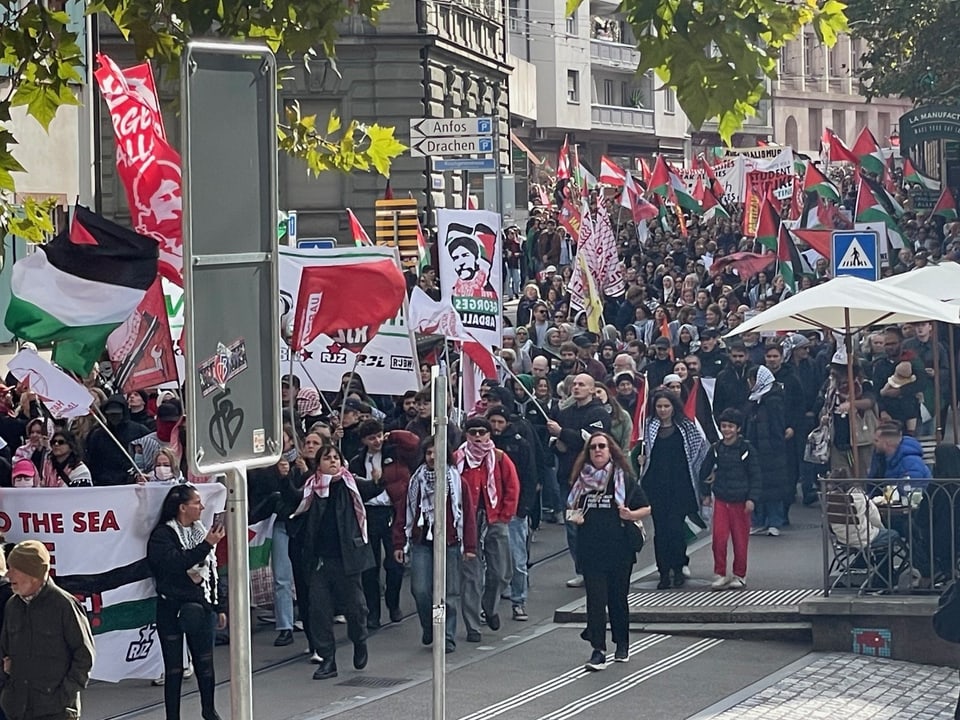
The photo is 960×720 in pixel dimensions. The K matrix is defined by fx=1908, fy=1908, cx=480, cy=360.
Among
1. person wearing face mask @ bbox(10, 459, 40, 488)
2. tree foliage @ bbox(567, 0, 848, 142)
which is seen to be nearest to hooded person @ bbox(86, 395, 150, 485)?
person wearing face mask @ bbox(10, 459, 40, 488)

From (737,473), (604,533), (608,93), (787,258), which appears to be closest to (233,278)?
(604,533)

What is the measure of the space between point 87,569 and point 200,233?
7.40m

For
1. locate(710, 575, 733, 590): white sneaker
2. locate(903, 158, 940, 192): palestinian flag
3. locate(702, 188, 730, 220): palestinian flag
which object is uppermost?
locate(903, 158, 940, 192): palestinian flag

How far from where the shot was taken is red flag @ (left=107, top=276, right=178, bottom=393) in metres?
13.3

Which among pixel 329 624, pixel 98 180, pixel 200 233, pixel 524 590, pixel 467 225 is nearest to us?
pixel 200 233

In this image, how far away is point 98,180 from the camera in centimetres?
2973

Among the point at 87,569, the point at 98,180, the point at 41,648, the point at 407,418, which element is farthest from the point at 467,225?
the point at 98,180

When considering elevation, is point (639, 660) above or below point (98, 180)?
below

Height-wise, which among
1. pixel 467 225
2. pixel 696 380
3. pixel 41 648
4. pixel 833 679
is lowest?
pixel 833 679

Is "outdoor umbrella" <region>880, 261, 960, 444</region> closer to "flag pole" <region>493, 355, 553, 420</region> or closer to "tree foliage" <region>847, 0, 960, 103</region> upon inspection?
"flag pole" <region>493, 355, 553, 420</region>

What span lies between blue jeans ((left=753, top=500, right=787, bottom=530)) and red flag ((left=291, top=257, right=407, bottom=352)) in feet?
14.9

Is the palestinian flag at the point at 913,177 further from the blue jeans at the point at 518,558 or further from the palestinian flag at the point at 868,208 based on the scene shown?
the blue jeans at the point at 518,558

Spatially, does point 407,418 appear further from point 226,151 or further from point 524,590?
point 226,151

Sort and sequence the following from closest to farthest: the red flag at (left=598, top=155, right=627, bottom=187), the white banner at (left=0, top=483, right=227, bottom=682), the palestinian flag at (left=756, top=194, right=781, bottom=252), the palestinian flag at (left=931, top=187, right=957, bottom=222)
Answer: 1. the white banner at (left=0, top=483, right=227, bottom=682)
2. the palestinian flag at (left=756, top=194, right=781, bottom=252)
3. the palestinian flag at (left=931, top=187, right=957, bottom=222)
4. the red flag at (left=598, top=155, right=627, bottom=187)
